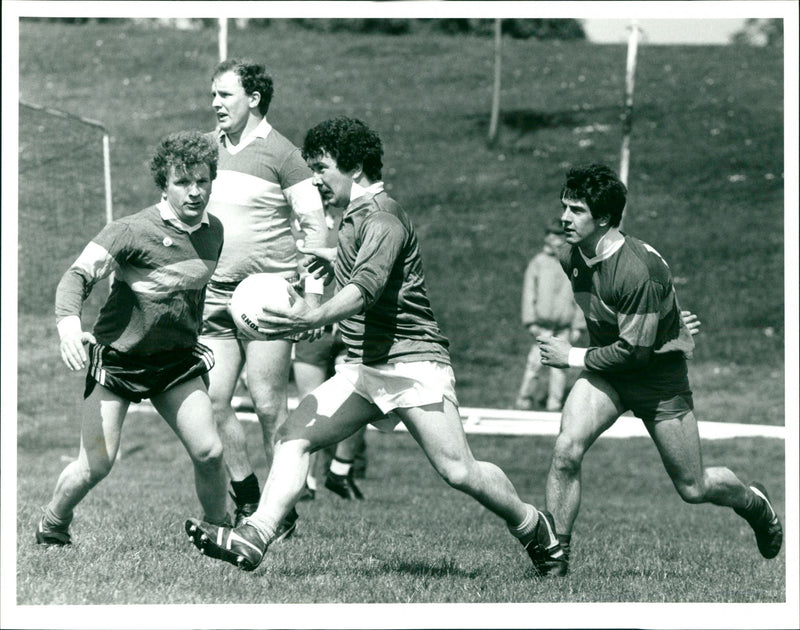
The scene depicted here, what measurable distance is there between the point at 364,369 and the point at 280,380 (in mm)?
1606

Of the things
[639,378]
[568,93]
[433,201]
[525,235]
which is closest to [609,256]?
[639,378]

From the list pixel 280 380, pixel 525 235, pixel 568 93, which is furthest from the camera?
pixel 568 93

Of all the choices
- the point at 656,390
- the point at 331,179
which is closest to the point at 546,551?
the point at 656,390

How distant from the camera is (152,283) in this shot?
6508 millimetres

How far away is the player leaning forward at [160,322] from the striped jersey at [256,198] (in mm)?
885

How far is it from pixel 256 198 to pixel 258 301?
1689mm

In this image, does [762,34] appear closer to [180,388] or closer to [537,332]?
[537,332]

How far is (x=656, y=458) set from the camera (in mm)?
15188

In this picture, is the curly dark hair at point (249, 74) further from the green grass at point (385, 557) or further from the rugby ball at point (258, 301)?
the green grass at point (385, 557)

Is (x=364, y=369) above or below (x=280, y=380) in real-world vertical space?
above

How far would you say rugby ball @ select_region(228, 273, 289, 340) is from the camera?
237 inches

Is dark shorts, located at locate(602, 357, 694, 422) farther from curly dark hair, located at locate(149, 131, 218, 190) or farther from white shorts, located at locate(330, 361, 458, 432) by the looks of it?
curly dark hair, located at locate(149, 131, 218, 190)

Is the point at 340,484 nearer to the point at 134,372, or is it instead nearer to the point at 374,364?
the point at 134,372

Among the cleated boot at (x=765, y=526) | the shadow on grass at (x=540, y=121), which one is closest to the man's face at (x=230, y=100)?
the cleated boot at (x=765, y=526)
